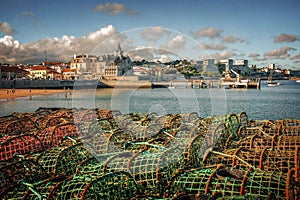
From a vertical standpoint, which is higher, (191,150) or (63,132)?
(191,150)

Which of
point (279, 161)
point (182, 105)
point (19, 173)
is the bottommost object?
point (182, 105)

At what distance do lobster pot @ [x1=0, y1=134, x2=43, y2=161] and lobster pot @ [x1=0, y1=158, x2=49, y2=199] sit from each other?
1.22 meters

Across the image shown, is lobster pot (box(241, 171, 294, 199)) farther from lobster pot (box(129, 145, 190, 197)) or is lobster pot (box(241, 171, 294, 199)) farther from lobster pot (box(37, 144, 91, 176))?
lobster pot (box(37, 144, 91, 176))

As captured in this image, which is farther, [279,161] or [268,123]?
[268,123]

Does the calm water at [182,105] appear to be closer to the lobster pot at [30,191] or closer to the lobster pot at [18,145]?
the lobster pot at [18,145]

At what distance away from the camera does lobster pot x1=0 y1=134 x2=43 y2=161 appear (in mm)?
4461

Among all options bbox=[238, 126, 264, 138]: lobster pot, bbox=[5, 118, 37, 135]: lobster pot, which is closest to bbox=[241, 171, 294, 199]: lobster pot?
bbox=[238, 126, 264, 138]: lobster pot

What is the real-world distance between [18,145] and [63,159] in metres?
1.37

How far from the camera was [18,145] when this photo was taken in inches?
184

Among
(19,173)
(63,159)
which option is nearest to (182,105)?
(63,159)

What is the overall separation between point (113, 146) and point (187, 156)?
4.28ft

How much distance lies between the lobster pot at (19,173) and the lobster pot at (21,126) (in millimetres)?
3152

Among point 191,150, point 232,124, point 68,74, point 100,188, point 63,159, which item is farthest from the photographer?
point 68,74

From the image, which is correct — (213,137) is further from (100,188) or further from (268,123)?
(100,188)
